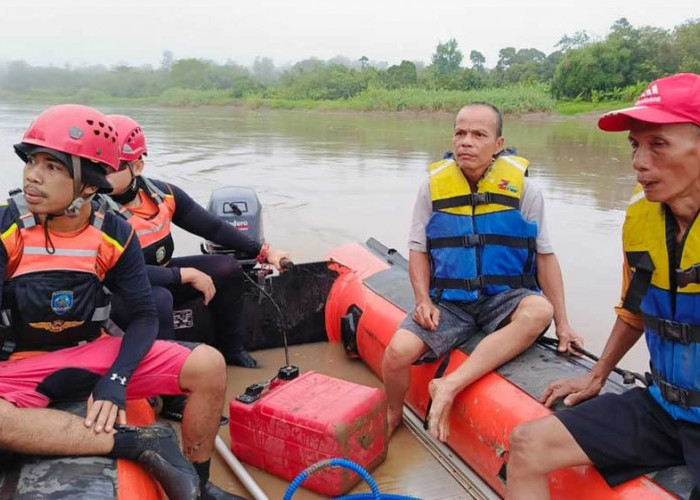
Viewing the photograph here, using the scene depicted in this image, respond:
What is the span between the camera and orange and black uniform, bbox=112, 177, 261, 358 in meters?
3.07

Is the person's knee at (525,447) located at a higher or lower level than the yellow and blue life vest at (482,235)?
lower

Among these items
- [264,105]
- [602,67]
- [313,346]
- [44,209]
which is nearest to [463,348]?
[313,346]

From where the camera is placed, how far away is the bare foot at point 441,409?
8.46 feet

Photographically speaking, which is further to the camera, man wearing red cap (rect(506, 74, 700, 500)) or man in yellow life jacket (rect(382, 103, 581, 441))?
man in yellow life jacket (rect(382, 103, 581, 441))

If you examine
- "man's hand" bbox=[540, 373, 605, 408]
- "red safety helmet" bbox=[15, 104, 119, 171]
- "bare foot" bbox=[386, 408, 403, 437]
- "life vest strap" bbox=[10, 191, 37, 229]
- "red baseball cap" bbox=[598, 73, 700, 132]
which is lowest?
"bare foot" bbox=[386, 408, 403, 437]

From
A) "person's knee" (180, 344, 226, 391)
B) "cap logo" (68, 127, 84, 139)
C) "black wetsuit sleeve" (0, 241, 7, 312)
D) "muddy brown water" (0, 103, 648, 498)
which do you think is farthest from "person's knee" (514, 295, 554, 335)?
"black wetsuit sleeve" (0, 241, 7, 312)

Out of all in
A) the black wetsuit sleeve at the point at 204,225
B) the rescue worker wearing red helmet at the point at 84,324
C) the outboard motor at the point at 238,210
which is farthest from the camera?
the outboard motor at the point at 238,210

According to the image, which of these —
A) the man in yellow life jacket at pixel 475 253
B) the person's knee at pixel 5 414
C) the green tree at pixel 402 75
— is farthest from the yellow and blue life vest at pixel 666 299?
the green tree at pixel 402 75

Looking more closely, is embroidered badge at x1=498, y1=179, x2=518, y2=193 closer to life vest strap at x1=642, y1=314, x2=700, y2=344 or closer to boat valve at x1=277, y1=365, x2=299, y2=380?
life vest strap at x1=642, y1=314, x2=700, y2=344

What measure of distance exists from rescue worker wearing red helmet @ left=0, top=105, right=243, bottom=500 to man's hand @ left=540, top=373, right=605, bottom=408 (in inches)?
43.8

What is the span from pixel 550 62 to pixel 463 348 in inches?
1629

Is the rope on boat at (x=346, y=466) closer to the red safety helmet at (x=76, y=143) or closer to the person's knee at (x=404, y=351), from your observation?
the person's knee at (x=404, y=351)

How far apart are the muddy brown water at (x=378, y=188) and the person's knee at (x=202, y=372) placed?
570 mm

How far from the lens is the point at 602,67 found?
27.0 meters
